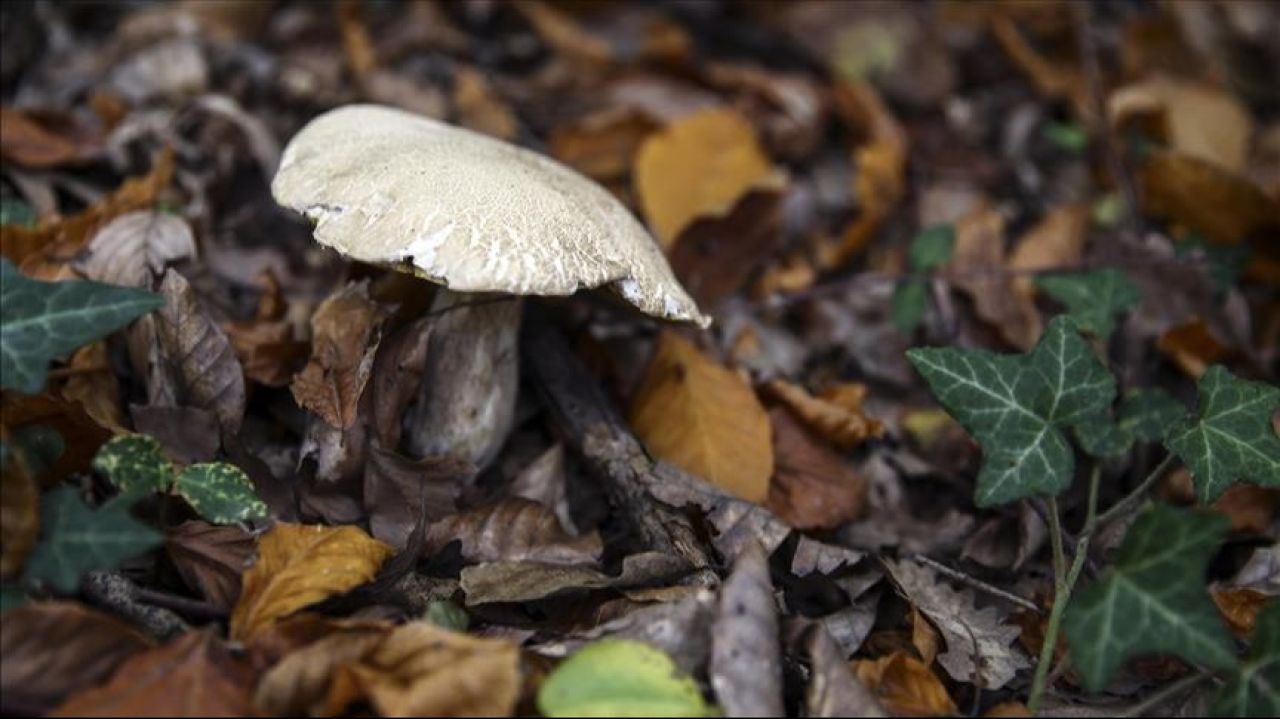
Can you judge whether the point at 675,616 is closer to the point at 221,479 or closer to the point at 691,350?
the point at 221,479

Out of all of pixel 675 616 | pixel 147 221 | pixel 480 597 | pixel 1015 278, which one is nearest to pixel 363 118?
pixel 147 221

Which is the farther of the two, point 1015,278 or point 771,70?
point 771,70

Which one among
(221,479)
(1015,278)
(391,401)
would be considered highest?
(221,479)

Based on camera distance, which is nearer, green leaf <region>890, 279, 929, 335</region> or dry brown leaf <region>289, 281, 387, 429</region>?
dry brown leaf <region>289, 281, 387, 429</region>

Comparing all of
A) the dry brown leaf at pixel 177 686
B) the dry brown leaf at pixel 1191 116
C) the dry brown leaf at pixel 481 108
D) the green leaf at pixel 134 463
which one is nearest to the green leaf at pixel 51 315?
the green leaf at pixel 134 463

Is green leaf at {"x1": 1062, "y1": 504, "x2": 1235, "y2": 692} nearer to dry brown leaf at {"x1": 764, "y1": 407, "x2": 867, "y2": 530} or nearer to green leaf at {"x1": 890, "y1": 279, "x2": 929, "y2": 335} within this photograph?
dry brown leaf at {"x1": 764, "y1": 407, "x2": 867, "y2": 530}

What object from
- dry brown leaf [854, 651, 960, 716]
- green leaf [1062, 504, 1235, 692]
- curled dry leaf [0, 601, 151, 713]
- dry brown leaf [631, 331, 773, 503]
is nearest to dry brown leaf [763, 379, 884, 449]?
dry brown leaf [631, 331, 773, 503]

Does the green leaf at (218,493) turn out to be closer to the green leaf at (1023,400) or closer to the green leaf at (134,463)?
the green leaf at (134,463)

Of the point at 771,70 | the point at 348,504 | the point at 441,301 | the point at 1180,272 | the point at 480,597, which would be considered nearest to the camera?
the point at 480,597
